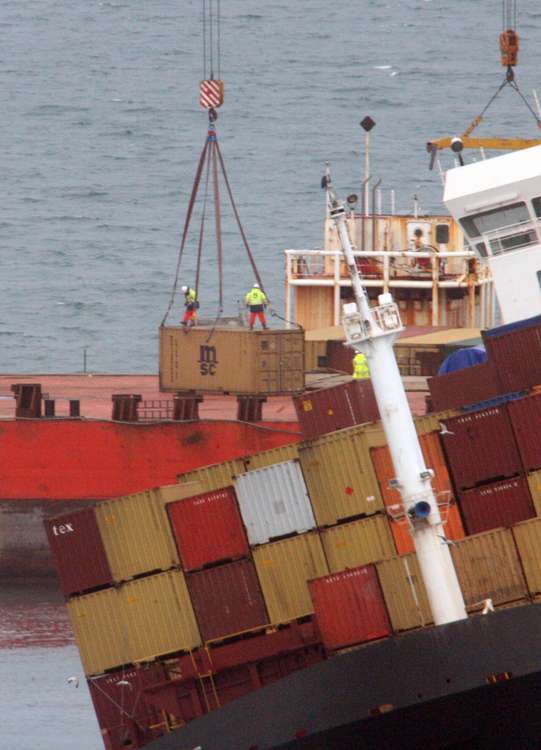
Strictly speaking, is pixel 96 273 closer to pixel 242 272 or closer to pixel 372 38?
pixel 242 272

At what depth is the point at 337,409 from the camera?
123 ft

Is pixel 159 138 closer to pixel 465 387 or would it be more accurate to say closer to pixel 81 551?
pixel 465 387

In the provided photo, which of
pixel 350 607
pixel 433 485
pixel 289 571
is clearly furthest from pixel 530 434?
pixel 289 571

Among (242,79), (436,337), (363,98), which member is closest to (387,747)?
(436,337)

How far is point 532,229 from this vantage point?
4200 centimetres

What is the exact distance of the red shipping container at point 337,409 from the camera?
37250 millimetres

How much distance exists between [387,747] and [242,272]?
71760mm

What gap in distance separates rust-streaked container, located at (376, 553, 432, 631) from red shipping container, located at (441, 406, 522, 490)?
2126mm

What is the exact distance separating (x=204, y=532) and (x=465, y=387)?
6.34 meters

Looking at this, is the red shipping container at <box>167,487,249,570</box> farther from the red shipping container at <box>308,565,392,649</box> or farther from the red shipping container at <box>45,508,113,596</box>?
the red shipping container at <box>308,565,392,649</box>

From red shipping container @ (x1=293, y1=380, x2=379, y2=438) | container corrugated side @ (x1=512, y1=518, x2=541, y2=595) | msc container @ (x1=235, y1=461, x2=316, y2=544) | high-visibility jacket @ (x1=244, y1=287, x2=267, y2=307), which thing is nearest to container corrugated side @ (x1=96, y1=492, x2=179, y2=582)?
msc container @ (x1=235, y1=461, x2=316, y2=544)

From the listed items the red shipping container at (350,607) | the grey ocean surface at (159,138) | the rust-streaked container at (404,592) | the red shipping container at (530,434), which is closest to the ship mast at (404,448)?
the rust-streaked container at (404,592)

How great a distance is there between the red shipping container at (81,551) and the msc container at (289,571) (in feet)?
8.63

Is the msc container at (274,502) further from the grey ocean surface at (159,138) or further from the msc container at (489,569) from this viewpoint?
the grey ocean surface at (159,138)
